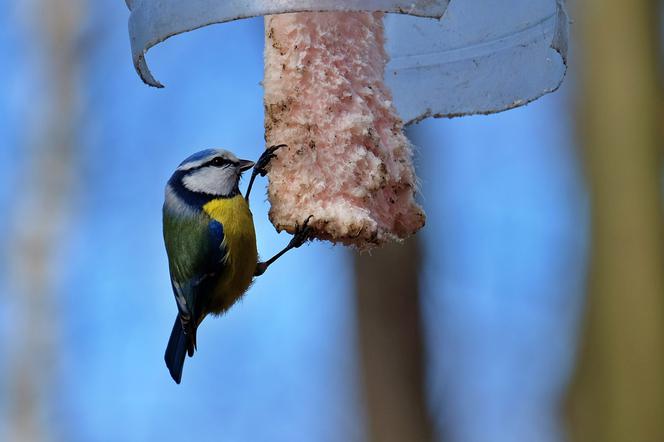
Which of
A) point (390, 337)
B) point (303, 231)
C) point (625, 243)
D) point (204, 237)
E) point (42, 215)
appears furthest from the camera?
point (42, 215)

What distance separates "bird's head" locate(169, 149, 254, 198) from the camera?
8.75 feet

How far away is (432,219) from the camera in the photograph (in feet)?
17.5

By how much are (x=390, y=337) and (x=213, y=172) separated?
2.25 metres

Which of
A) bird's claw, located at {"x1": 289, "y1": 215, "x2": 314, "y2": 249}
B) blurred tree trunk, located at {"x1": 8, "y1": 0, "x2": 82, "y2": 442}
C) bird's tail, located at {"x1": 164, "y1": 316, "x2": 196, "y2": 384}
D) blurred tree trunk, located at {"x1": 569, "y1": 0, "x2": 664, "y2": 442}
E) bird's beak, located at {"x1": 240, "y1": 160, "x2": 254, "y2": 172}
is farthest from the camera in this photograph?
blurred tree trunk, located at {"x1": 8, "y1": 0, "x2": 82, "y2": 442}

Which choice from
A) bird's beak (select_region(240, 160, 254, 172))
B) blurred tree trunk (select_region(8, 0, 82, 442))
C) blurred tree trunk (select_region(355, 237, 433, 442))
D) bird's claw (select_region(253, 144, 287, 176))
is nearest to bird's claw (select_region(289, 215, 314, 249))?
bird's claw (select_region(253, 144, 287, 176))

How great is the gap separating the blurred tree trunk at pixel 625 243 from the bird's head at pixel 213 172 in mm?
3356

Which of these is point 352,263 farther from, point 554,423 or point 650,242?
point 554,423

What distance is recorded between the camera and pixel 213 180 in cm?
272

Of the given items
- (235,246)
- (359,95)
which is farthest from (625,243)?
(359,95)

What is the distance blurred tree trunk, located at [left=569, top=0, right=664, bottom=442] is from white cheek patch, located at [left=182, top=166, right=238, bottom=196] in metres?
3.36

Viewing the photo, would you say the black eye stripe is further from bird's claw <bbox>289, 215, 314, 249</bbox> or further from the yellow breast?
bird's claw <bbox>289, 215, 314, 249</bbox>

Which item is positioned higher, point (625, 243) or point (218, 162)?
point (218, 162)

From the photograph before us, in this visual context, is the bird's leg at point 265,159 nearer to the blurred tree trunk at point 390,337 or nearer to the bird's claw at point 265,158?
the bird's claw at point 265,158

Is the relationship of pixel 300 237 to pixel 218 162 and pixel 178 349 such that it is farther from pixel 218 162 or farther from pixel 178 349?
pixel 178 349
